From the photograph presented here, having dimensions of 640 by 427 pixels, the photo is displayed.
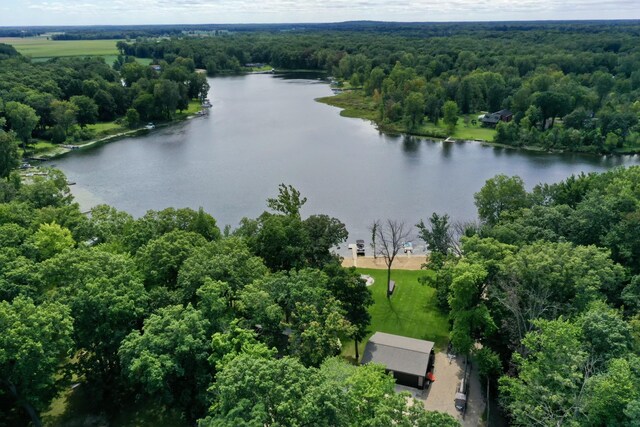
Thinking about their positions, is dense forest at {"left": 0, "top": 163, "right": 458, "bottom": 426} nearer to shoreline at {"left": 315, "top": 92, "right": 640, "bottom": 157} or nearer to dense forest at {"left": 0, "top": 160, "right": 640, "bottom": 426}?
dense forest at {"left": 0, "top": 160, "right": 640, "bottom": 426}

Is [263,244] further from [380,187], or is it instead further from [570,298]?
[380,187]

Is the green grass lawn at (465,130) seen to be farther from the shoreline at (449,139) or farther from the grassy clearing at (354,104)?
the grassy clearing at (354,104)

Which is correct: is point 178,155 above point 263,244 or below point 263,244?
below

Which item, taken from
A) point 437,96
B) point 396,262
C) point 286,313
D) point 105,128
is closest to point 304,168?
point 396,262

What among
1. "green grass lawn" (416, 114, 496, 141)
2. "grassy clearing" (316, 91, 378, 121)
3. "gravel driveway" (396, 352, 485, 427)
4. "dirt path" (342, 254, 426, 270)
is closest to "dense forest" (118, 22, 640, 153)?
"grassy clearing" (316, 91, 378, 121)

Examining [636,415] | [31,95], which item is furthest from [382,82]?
[636,415]

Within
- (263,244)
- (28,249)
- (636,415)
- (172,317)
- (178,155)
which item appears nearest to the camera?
(636,415)

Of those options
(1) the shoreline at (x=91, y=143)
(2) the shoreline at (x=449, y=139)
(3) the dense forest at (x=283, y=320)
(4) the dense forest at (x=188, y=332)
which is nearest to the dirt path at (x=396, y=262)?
(3) the dense forest at (x=283, y=320)
